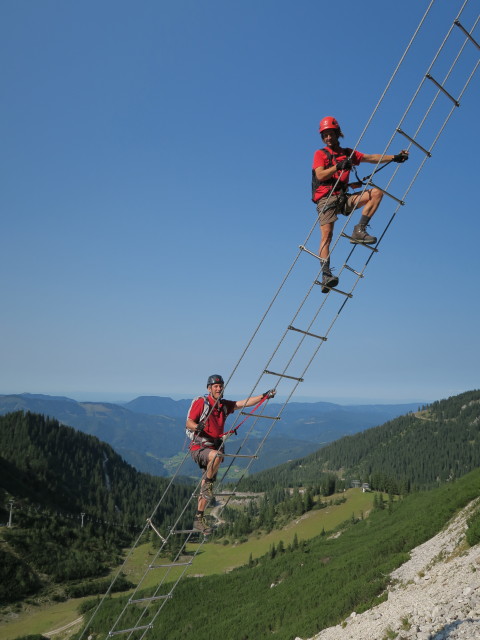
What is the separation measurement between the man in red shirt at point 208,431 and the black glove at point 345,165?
5.33 m

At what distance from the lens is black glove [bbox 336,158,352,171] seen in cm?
1084

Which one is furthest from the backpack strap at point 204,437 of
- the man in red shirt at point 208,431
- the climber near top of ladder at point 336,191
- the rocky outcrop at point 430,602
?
the rocky outcrop at point 430,602

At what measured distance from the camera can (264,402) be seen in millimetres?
11961

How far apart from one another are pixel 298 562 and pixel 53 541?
8487cm

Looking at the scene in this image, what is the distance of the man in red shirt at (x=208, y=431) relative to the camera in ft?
38.5

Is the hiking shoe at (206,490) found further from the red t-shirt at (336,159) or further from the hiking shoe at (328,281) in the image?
the red t-shirt at (336,159)

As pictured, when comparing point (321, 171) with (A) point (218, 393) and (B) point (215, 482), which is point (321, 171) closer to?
(A) point (218, 393)

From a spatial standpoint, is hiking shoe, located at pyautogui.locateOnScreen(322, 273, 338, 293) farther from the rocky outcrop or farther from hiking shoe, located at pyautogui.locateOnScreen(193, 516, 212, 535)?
the rocky outcrop

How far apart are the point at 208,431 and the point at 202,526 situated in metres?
2.26

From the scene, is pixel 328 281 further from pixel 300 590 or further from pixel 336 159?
pixel 300 590

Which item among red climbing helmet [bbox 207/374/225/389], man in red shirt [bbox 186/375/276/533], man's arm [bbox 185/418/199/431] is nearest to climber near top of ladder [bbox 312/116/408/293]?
red climbing helmet [bbox 207/374/225/389]

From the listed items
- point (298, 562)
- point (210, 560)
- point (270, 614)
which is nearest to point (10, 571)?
point (210, 560)

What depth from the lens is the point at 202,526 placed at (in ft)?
38.9

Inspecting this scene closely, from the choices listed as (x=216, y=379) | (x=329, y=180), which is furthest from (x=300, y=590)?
(x=329, y=180)
